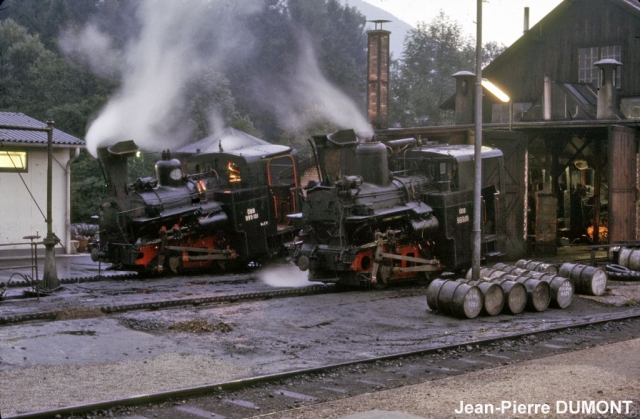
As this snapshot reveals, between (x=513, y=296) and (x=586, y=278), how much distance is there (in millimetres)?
2868

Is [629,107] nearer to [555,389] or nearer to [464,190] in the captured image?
[464,190]

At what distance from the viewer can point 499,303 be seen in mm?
13867

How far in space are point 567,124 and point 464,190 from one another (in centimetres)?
619

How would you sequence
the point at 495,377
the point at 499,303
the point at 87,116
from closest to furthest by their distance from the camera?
the point at 495,377 < the point at 499,303 < the point at 87,116

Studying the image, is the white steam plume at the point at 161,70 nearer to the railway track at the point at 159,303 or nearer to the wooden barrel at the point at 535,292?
the railway track at the point at 159,303

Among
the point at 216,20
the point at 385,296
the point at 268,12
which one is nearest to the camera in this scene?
the point at 385,296

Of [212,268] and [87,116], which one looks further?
[87,116]

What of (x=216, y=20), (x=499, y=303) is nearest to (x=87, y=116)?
(x=216, y=20)

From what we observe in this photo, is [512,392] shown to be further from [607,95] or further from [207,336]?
[607,95]

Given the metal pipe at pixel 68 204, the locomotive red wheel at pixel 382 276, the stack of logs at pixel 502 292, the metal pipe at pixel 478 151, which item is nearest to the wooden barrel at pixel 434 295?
the stack of logs at pixel 502 292

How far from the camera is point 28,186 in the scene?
2373 centimetres

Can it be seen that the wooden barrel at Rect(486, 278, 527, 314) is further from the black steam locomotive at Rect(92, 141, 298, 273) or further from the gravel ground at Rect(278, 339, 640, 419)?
the black steam locomotive at Rect(92, 141, 298, 273)

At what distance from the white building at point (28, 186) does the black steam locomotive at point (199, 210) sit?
16.6 feet

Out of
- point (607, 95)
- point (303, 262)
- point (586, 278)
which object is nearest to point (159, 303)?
point (303, 262)
